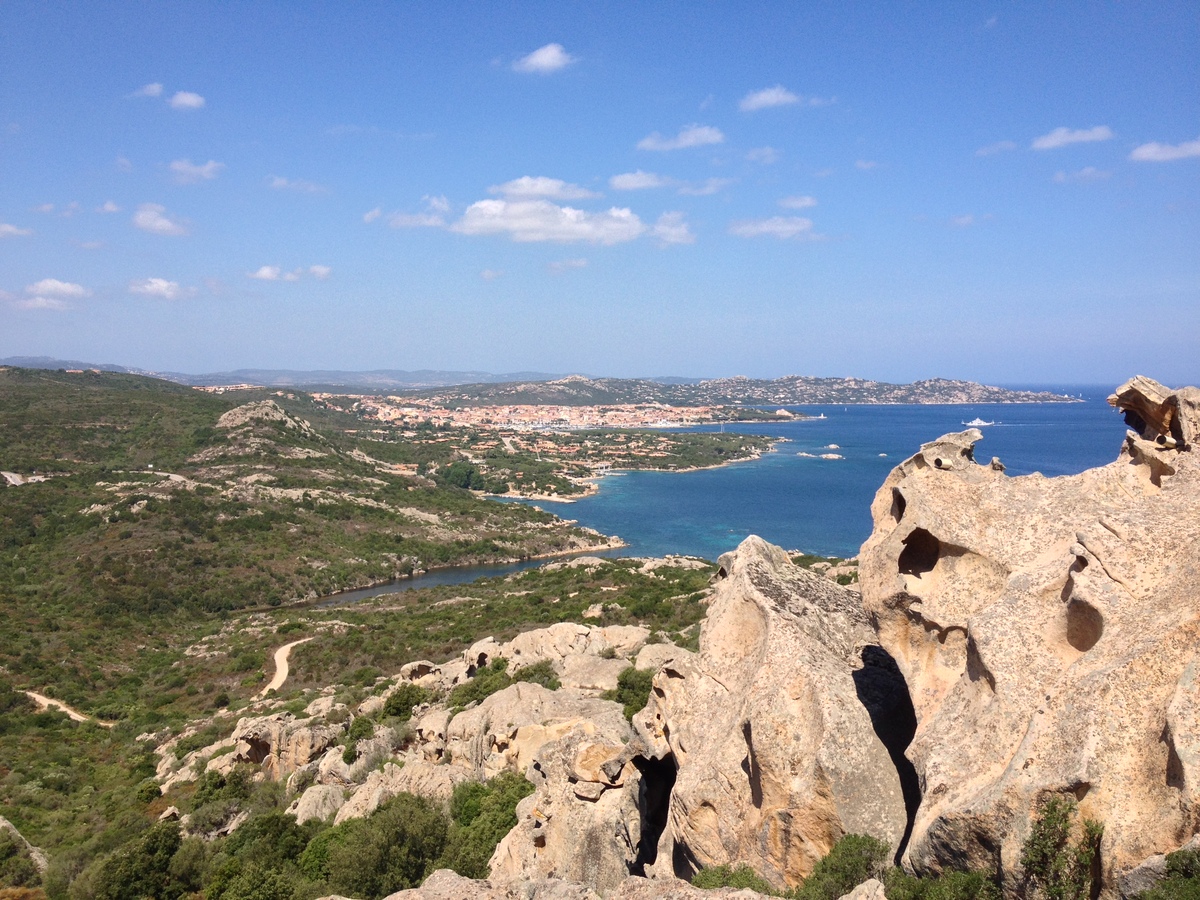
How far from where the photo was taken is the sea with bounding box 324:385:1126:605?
81.6 m

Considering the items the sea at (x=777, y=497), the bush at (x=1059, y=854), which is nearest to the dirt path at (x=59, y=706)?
the sea at (x=777, y=497)

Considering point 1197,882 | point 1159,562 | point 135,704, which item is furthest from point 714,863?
point 135,704

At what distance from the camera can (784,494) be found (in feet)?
364

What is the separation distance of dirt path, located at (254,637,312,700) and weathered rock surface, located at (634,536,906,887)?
3032cm

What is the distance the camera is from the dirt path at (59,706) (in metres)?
33.1

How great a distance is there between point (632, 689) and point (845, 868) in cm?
1018

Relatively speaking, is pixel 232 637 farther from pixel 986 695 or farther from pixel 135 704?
pixel 986 695

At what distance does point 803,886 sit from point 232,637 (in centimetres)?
4636

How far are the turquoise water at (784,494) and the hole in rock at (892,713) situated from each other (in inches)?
2587

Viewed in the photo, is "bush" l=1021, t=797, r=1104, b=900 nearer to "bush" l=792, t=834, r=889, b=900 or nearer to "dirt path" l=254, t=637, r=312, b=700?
"bush" l=792, t=834, r=889, b=900

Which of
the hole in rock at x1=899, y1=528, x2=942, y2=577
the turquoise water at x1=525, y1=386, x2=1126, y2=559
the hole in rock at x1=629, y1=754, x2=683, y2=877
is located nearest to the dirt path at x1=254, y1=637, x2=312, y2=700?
the hole in rock at x1=629, y1=754, x2=683, y2=877

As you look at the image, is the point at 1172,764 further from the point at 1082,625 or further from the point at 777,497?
the point at 777,497

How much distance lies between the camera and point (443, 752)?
17828mm

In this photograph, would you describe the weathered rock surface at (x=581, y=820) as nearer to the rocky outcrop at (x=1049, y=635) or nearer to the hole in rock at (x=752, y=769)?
the hole in rock at (x=752, y=769)
